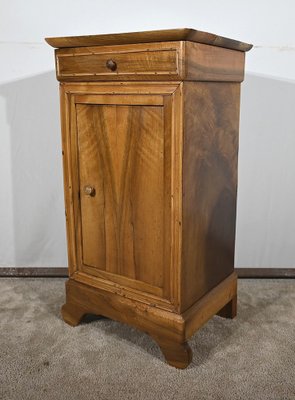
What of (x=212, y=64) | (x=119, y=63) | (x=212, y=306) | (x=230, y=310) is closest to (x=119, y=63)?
(x=119, y=63)

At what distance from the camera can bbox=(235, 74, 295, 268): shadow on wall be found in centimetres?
202

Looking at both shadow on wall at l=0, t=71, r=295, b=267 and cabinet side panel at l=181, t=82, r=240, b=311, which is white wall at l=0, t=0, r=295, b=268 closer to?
shadow on wall at l=0, t=71, r=295, b=267

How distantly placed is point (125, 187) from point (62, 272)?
88 centimetres

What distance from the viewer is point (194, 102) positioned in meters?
1.39

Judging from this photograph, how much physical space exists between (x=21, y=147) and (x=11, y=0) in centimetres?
63

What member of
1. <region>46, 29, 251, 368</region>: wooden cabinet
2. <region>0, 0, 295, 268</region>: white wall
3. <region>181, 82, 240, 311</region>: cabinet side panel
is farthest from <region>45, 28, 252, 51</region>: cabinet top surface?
<region>0, 0, 295, 268</region>: white wall

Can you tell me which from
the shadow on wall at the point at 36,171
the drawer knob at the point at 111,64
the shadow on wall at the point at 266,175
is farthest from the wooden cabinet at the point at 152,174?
the shadow on wall at the point at 36,171

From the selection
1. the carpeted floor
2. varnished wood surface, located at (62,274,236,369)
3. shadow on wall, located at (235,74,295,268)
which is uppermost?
shadow on wall, located at (235,74,295,268)

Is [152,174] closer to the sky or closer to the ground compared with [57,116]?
closer to the ground

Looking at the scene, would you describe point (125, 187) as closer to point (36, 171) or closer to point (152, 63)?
point (152, 63)

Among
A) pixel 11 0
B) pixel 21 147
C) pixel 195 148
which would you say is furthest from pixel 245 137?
pixel 11 0

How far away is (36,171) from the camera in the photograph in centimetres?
217

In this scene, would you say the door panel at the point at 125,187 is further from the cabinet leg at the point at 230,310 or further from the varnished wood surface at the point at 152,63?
the cabinet leg at the point at 230,310

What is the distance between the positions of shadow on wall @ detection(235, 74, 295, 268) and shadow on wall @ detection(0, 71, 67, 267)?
85cm
